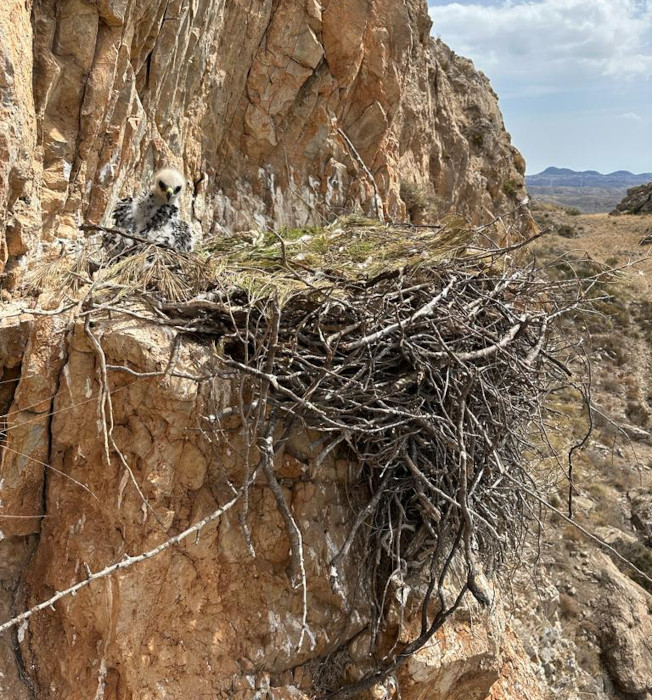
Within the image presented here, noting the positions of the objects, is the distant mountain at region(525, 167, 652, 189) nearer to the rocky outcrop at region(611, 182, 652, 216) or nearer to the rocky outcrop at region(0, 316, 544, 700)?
the rocky outcrop at region(611, 182, 652, 216)

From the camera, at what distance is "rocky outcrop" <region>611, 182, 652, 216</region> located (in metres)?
28.2

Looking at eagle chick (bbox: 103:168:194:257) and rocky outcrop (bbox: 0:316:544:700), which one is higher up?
eagle chick (bbox: 103:168:194:257)

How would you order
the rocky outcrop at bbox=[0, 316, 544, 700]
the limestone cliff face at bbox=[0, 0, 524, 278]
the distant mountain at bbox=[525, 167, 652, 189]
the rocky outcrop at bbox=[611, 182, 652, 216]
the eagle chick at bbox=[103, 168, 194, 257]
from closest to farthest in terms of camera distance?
the rocky outcrop at bbox=[0, 316, 544, 700]
the limestone cliff face at bbox=[0, 0, 524, 278]
the eagle chick at bbox=[103, 168, 194, 257]
the rocky outcrop at bbox=[611, 182, 652, 216]
the distant mountain at bbox=[525, 167, 652, 189]

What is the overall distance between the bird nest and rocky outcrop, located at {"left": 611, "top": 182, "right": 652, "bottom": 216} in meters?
29.0

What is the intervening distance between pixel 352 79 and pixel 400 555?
5.40m

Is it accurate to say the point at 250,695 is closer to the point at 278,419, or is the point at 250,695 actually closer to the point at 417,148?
the point at 278,419

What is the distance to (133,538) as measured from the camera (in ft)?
8.57

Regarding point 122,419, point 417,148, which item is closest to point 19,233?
point 122,419

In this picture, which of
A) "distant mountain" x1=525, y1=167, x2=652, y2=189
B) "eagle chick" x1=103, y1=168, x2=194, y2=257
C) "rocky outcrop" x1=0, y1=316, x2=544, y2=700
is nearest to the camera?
"rocky outcrop" x1=0, y1=316, x2=544, y2=700

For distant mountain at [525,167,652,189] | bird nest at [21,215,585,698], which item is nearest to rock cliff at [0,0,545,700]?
bird nest at [21,215,585,698]

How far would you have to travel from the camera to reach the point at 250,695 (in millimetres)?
2748

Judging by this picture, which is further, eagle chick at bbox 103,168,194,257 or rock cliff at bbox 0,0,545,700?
eagle chick at bbox 103,168,194,257

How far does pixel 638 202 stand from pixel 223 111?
29.8m

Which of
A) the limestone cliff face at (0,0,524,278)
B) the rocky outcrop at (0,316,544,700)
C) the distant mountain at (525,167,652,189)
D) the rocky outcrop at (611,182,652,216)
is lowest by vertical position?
the rocky outcrop at (0,316,544,700)
